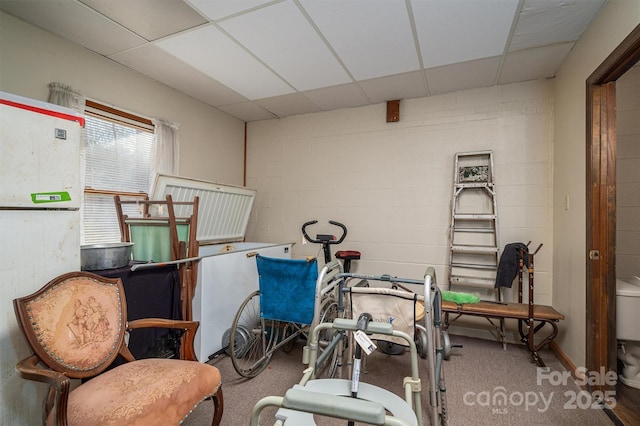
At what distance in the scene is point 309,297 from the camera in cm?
223

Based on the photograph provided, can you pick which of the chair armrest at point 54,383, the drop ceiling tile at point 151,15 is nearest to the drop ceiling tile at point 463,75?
the drop ceiling tile at point 151,15

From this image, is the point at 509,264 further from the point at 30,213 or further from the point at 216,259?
the point at 30,213

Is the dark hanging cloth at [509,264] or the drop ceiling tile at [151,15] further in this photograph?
the dark hanging cloth at [509,264]

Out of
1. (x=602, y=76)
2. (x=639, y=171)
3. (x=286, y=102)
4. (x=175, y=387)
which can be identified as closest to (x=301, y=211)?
(x=286, y=102)

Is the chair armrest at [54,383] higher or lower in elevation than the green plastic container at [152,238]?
lower

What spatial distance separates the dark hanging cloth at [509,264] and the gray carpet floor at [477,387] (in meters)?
0.66

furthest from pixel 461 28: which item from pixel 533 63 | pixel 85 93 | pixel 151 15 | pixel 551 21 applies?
pixel 85 93

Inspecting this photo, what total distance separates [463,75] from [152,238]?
3.17 metres

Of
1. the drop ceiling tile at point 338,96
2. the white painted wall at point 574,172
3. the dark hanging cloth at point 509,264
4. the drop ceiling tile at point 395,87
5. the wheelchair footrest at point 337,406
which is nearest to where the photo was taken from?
the wheelchair footrest at point 337,406

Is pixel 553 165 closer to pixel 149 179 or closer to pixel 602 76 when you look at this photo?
pixel 602 76

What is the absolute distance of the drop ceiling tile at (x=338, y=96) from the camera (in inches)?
125

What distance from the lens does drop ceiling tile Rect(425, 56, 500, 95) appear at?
264 cm

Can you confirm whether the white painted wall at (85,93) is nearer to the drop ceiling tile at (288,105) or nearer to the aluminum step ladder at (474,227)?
the drop ceiling tile at (288,105)

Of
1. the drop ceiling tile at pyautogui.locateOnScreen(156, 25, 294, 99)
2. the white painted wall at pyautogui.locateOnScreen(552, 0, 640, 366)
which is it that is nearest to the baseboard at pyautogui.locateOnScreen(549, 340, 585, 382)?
the white painted wall at pyautogui.locateOnScreen(552, 0, 640, 366)
